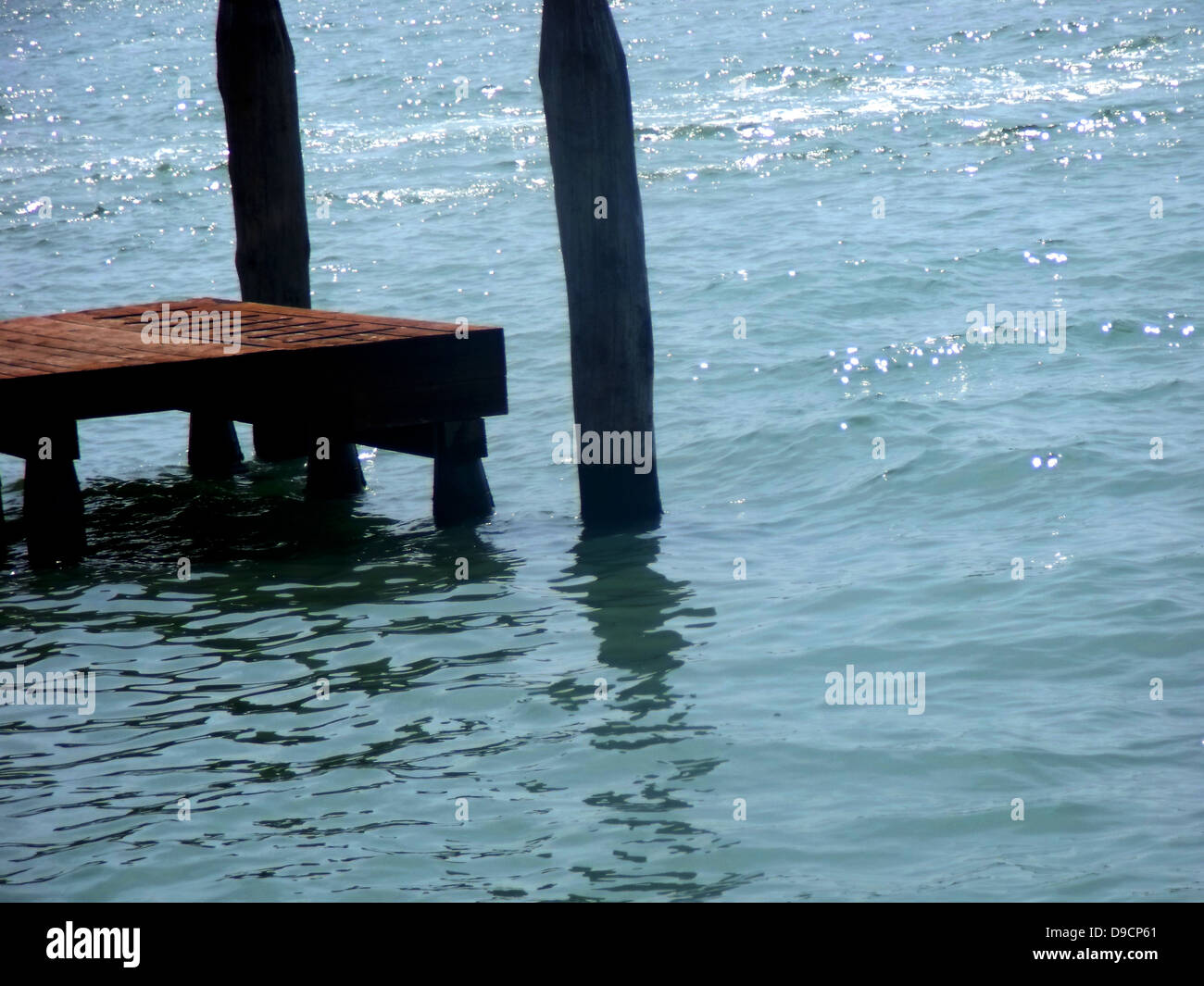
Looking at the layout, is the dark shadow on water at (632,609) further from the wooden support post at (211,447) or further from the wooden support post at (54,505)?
the wooden support post at (211,447)

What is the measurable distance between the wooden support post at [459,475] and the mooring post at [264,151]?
1.16 metres

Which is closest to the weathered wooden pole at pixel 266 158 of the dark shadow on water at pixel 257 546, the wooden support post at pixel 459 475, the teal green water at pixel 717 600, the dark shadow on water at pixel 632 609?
the dark shadow on water at pixel 257 546

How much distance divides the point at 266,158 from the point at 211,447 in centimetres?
201

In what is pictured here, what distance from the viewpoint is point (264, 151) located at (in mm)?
9938

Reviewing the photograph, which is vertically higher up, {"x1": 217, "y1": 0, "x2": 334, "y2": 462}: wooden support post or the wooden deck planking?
{"x1": 217, "y1": 0, "x2": 334, "y2": 462}: wooden support post

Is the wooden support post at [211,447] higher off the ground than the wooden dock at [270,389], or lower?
lower

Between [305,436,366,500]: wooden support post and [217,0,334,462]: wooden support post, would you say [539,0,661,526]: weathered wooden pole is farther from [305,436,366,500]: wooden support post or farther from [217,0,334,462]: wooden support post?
[217,0,334,462]: wooden support post

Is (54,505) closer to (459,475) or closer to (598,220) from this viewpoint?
(459,475)

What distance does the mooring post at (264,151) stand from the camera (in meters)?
9.77

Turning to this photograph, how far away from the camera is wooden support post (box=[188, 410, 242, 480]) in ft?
34.4

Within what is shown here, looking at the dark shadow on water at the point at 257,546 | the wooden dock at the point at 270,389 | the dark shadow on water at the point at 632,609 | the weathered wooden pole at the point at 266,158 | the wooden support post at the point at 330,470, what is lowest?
the dark shadow on water at the point at 632,609

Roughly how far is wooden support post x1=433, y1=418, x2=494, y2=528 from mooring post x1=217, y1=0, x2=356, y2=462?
3.80 feet

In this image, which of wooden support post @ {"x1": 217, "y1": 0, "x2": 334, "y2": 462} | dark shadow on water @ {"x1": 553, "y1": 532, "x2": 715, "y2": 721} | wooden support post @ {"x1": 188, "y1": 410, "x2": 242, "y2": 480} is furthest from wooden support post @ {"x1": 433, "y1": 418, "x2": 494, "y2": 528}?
wooden support post @ {"x1": 188, "y1": 410, "x2": 242, "y2": 480}
